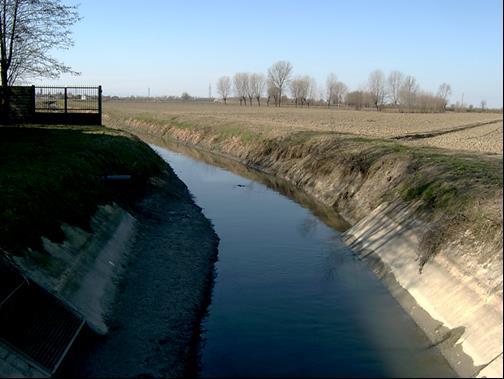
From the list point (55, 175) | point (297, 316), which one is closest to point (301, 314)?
point (297, 316)

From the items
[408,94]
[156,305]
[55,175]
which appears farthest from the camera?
[408,94]

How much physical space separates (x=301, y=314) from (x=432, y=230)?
570 centimetres

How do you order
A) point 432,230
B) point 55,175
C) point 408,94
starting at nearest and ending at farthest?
point 432,230, point 55,175, point 408,94

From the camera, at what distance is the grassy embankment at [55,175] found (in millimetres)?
13531

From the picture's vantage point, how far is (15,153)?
20.5 m

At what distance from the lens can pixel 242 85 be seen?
579 feet

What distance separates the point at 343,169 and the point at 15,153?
18219mm

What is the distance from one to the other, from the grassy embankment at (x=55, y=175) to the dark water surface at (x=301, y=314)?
5036 millimetres

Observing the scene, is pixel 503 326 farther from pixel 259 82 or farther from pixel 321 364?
pixel 259 82

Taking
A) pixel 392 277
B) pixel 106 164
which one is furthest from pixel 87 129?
pixel 392 277

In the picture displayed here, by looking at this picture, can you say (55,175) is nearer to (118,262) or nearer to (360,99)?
(118,262)

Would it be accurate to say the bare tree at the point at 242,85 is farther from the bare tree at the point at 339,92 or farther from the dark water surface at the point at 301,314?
the dark water surface at the point at 301,314

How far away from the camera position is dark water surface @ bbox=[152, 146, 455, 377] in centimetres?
1148

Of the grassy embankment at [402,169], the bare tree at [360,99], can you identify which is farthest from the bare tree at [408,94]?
the grassy embankment at [402,169]
